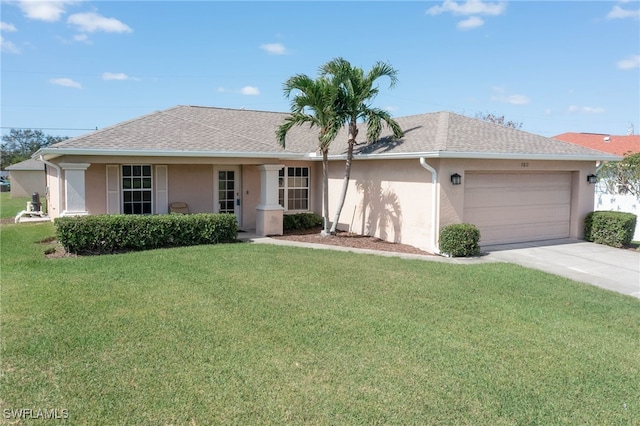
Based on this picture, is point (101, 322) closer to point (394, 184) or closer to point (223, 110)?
point (394, 184)

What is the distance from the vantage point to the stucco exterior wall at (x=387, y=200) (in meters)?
13.5

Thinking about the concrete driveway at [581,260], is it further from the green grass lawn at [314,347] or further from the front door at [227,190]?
the front door at [227,190]

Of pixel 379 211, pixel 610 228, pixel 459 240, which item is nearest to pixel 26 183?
pixel 379 211

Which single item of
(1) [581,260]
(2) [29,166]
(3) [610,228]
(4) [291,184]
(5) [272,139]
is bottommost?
(1) [581,260]

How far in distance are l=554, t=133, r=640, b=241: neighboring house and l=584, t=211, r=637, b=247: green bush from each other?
331 cm

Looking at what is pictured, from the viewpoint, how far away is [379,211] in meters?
15.4

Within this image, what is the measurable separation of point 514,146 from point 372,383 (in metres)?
11.2

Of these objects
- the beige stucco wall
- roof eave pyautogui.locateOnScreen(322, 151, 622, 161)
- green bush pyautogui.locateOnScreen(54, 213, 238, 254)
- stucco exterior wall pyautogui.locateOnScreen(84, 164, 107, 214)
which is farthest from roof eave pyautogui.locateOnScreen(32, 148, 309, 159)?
the beige stucco wall

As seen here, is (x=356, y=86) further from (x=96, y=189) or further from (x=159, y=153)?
(x=96, y=189)

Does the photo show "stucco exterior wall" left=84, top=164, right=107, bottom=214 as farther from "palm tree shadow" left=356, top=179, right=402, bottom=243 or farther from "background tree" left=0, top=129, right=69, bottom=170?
"background tree" left=0, top=129, right=69, bottom=170

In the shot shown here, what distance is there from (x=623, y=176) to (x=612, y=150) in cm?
1383

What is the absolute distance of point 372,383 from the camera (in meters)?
5.14

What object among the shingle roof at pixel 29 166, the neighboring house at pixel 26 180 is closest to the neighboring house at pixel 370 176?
the shingle roof at pixel 29 166

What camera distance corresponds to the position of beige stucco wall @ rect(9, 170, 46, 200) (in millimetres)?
37688
